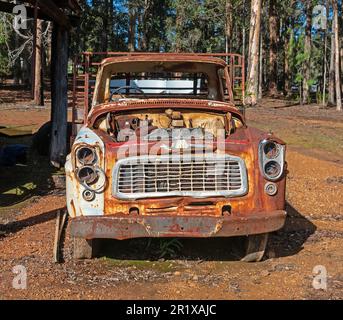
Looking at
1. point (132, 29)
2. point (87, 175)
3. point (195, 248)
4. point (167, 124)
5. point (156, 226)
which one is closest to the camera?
point (156, 226)

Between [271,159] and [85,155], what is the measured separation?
5.49ft

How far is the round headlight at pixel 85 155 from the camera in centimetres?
477

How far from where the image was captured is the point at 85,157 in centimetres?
481

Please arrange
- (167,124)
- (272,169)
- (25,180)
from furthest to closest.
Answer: (25,180), (167,124), (272,169)

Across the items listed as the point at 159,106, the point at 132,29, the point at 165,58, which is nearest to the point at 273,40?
the point at 132,29

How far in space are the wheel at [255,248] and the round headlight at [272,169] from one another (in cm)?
61

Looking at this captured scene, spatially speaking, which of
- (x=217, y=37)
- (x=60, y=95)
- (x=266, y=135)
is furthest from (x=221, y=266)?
(x=217, y=37)

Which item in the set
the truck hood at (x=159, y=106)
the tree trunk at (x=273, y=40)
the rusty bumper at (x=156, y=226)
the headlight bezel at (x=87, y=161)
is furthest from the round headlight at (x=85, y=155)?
the tree trunk at (x=273, y=40)

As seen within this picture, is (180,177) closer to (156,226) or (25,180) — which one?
(156,226)

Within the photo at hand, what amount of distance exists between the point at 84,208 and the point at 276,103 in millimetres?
29132

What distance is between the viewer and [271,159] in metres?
4.91

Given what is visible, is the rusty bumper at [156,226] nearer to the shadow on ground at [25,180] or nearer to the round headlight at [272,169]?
the round headlight at [272,169]

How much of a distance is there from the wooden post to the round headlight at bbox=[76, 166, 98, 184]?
5.30m

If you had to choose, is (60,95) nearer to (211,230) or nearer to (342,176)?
(342,176)
